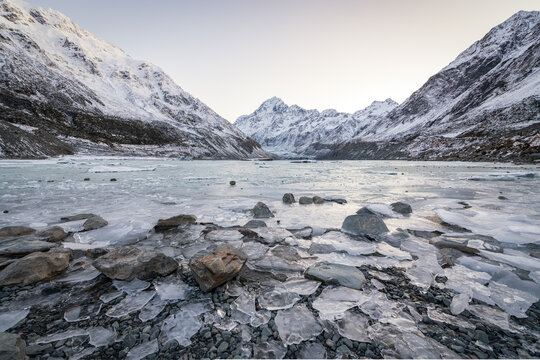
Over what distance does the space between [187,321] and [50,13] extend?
975ft

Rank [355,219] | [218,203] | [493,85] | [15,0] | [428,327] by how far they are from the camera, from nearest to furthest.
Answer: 1. [428,327]
2. [355,219]
3. [218,203]
4. [493,85]
5. [15,0]

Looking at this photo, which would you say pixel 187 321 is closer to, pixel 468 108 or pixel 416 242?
pixel 416 242

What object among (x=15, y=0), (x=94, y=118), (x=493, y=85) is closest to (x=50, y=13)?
(x=15, y=0)

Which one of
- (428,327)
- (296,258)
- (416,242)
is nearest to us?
(428,327)

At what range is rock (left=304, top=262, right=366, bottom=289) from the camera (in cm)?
330

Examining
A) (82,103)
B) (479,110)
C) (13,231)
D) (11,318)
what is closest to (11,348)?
(11,318)

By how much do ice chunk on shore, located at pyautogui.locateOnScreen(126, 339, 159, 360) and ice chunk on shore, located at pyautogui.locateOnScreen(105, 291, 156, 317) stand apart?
657 mm

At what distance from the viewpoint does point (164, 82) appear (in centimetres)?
19238

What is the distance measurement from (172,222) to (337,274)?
4485mm

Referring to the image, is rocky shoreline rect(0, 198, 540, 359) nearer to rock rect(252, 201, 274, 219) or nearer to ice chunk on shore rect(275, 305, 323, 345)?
ice chunk on shore rect(275, 305, 323, 345)

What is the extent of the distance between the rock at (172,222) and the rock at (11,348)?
400 cm

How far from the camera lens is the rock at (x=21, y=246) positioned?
13.0 feet

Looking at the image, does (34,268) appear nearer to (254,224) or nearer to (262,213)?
(254,224)

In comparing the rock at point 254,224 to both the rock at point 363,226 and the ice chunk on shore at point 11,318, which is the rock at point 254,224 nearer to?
the rock at point 363,226
